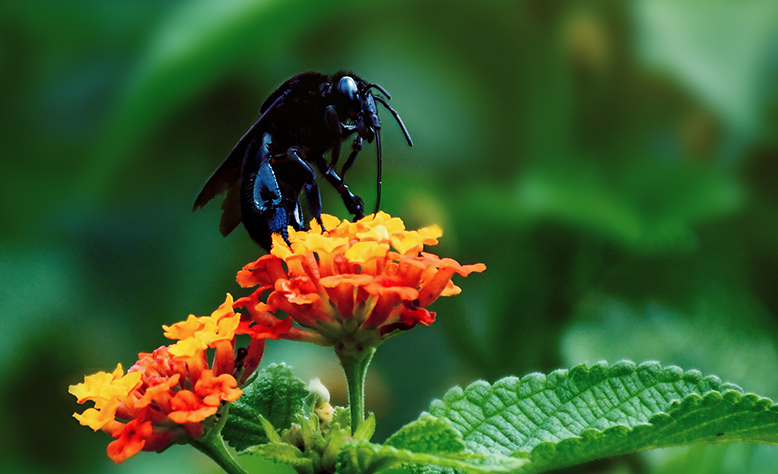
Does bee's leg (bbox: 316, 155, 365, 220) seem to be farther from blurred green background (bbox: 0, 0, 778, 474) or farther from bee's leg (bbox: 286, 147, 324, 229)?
blurred green background (bbox: 0, 0, 778, 474)

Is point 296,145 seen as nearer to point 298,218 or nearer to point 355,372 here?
point 298,218

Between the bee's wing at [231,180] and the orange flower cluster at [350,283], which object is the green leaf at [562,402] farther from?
the bee's wing at [231,180]

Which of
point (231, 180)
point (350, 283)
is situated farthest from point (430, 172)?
point (350, 283)

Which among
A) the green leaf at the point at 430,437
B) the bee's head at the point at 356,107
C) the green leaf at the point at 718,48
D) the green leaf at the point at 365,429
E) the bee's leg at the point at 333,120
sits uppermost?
the green leaf at the point at 718,48

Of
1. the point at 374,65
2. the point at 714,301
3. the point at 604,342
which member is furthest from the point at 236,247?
the point at 714,301

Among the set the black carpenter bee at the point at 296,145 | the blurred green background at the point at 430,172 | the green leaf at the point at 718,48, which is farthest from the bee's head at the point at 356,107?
the green leaf at the point at 718,48
